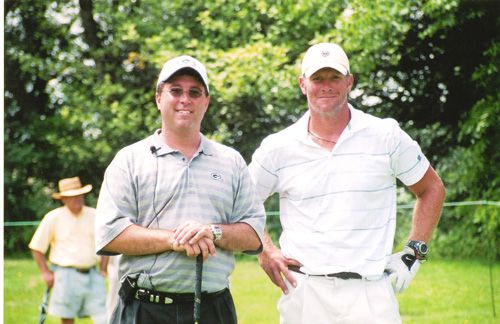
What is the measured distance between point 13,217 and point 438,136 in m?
7.84

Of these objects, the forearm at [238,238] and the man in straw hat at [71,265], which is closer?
the forearm at [238,238]

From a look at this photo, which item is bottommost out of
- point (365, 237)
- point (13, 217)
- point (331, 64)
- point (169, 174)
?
point (13, 217)

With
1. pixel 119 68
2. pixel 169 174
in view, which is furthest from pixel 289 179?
pixel 119 68

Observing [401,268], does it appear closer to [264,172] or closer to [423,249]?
[423,249]

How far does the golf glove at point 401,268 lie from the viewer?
326 cm

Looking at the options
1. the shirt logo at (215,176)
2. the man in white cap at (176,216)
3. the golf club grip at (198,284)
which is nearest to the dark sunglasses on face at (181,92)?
the man in white cap at (176,216)

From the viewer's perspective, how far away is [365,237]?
3.12m

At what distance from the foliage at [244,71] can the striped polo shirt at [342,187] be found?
5.30m

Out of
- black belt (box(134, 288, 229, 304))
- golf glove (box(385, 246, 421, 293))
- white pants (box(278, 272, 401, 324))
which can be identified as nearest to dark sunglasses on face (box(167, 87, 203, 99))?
black belt (box(134, 288, 229, 304))

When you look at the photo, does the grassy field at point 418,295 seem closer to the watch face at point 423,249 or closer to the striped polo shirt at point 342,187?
the watch face at point 423,249

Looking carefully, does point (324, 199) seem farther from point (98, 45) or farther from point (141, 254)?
point (98, 45)

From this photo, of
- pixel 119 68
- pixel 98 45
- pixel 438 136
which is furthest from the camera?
pixel 98 45

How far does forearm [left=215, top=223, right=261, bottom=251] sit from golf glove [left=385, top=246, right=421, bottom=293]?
0.72 m

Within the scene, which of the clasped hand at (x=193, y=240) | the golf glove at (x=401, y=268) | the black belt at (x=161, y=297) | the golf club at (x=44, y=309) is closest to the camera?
the clasped hand at (x=193, y=240)
